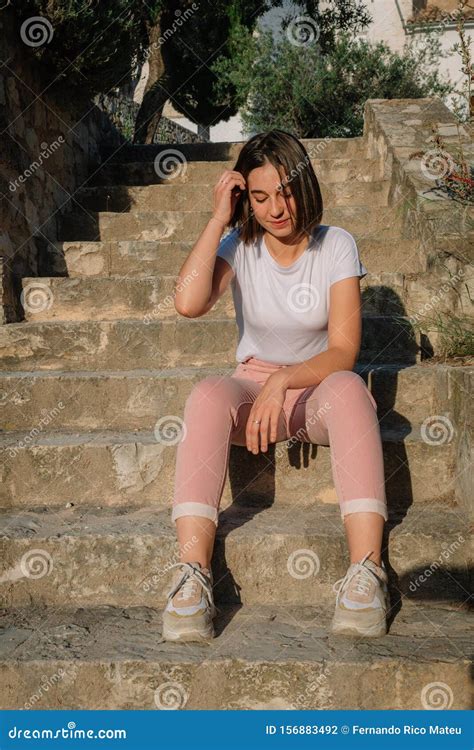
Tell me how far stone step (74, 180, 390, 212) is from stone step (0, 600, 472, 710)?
3.53m

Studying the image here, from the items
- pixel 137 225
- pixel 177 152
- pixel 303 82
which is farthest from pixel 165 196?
pixel 303 82

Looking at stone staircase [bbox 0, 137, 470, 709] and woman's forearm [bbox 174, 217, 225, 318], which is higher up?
woman's forearm [bbox 174, 217, 225, 318]

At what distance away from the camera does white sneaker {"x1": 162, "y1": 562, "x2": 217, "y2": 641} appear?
1.87m

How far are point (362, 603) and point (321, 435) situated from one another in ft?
1.72

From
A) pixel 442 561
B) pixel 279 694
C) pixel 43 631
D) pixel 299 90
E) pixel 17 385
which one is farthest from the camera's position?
pixel 299 90

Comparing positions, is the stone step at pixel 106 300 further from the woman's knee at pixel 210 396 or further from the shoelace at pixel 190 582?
the shoelace at pixel 190 582

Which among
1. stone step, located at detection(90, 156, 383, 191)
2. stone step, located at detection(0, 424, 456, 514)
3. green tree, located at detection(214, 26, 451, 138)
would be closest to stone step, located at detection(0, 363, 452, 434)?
stone step, located at detection(0, 424, 456, 514)

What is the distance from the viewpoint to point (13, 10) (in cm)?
395

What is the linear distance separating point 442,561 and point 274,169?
47.5 inches

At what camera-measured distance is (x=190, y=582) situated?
6.36 feet

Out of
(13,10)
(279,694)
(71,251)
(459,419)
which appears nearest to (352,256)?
(459,419)

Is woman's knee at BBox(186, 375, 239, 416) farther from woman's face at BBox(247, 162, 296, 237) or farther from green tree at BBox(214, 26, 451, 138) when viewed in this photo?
green tree at BBox(214, 26, 451, 138)

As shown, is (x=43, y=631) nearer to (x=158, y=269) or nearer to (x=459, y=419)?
(x=459, y=419)

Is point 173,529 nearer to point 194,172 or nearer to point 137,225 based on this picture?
point 137,225
